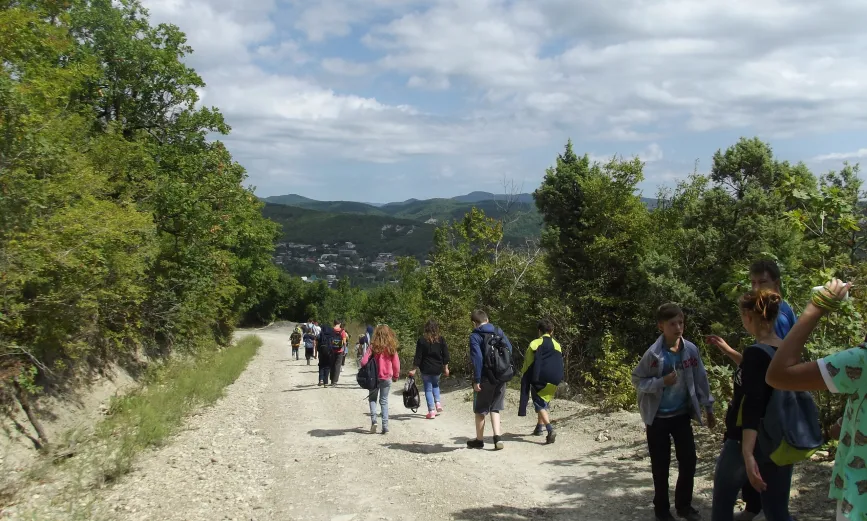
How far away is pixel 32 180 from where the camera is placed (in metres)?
10.7

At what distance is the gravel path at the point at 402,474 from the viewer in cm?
605

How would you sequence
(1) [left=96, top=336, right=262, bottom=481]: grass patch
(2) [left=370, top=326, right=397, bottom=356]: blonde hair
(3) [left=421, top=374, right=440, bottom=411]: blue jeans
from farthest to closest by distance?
(3) [left=421, top=374, right=440, bottom=411]: blue jeans < (2) [left=370, top=326, right=397, bottom=356]: blonde hair < (1) [left=96, top=336, right=262, bottom=481]: grass patch

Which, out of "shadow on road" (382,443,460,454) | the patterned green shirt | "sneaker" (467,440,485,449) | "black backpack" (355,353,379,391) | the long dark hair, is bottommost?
"shadow on road" (382,443,460,454)

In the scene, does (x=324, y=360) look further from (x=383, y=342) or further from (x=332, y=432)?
(x=383, y=342)

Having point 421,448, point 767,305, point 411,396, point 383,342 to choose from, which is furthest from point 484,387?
point 767,305

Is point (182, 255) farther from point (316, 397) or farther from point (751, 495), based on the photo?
point (751, 495)

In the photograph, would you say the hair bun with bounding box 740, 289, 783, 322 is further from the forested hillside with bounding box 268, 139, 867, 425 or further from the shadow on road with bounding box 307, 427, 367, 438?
A: the forested hillside with bounding box 268, 139, 867, 425

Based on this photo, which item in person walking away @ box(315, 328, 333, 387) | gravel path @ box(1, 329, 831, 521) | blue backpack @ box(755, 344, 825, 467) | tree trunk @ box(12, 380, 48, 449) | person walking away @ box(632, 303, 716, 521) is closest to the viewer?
blue backpack @ box(755, 344, 825, 467)

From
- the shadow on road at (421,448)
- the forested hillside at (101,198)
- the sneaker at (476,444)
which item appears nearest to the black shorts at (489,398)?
the sneaker at (476,444)

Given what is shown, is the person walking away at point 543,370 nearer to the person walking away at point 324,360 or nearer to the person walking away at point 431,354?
the person walking away at point 431,354

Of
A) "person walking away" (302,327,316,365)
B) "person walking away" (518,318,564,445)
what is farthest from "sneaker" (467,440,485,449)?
"person walking away" (302,327,316,365)

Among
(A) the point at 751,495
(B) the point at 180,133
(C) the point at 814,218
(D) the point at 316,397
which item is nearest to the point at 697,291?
(D) the point at 316,397

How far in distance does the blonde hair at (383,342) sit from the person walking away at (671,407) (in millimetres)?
5304

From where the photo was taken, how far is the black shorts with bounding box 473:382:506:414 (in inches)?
325
